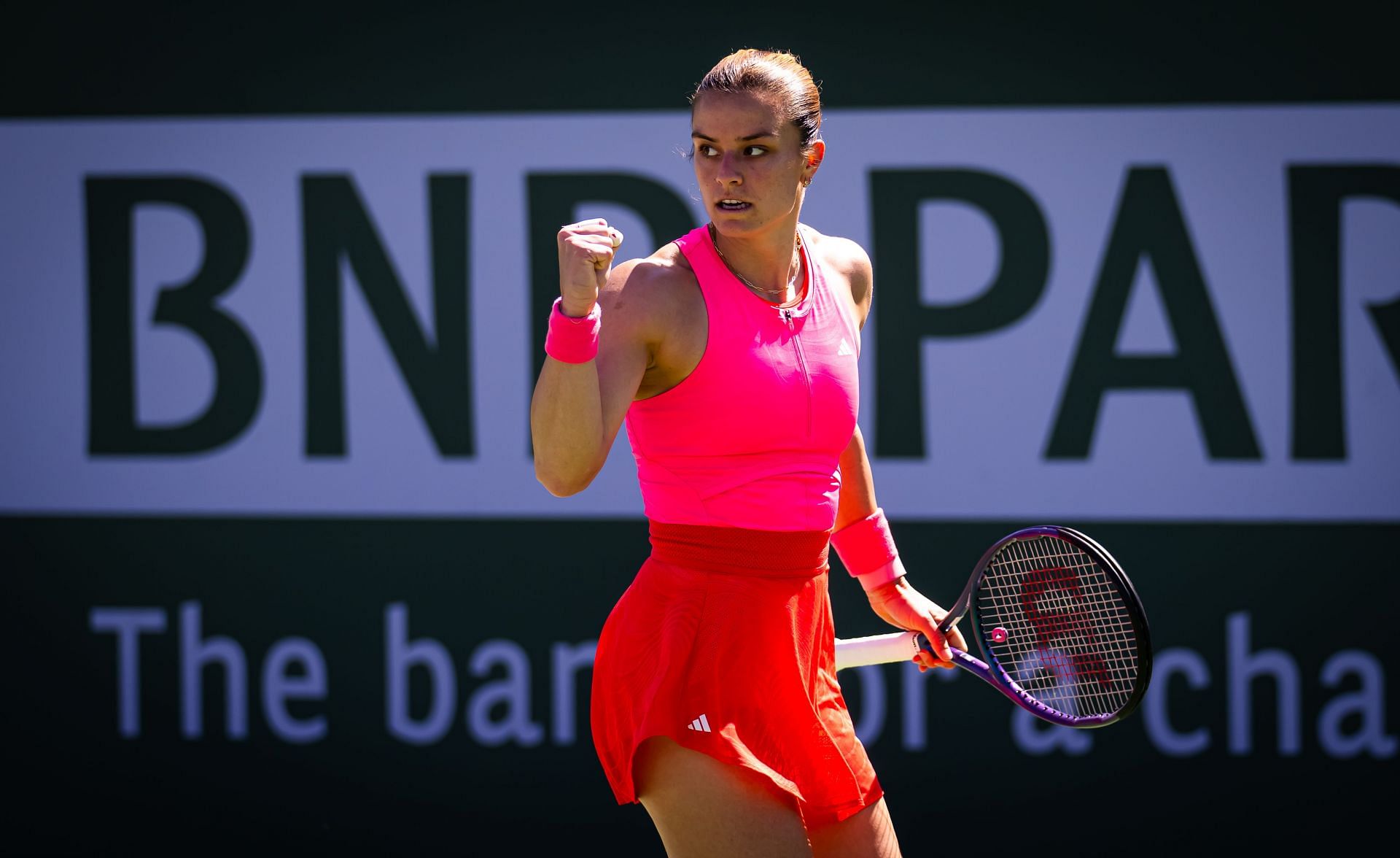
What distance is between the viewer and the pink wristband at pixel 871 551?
2350 millimetres

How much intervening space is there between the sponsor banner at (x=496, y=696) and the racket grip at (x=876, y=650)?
1547 millimetres

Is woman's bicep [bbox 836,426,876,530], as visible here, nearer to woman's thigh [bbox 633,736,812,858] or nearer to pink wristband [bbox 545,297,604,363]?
woman's thigh [bbox 633,736,812,858]

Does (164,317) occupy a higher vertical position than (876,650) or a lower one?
higher

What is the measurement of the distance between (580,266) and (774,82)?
1.45ft

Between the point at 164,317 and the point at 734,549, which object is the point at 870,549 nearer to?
the point at 734,549

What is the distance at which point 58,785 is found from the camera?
13.2ft

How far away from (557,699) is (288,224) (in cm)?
146

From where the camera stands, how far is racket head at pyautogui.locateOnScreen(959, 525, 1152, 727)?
228cm

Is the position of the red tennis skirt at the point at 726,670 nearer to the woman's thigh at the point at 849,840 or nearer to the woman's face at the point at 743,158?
the woman's thigh at the point at 849,840

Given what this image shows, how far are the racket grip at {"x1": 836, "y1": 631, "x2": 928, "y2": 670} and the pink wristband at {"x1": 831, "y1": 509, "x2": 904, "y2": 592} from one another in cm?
10

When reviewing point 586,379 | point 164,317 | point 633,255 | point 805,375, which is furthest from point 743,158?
point 164,317

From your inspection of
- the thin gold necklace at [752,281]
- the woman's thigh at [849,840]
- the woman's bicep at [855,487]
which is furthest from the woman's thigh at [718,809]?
the thin gold necklace at [752,281]

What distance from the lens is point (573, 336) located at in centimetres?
180

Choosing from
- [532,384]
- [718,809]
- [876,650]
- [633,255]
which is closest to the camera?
[718,809]
